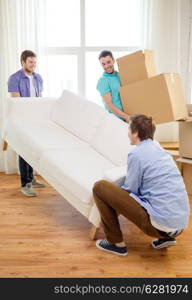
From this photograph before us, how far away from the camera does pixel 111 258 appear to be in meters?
2.48

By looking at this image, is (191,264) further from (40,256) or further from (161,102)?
(161,102)

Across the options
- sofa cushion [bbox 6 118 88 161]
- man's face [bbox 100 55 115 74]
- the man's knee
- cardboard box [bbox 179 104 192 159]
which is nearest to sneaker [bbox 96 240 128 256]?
the man's knee

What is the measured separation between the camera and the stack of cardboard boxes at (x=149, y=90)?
3062mm

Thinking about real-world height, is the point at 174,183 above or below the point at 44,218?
above

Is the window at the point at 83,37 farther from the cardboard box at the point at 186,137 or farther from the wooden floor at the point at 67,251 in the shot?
the wooden floor at the point at 67,251

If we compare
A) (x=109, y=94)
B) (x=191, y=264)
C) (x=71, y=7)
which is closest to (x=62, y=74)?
(x=71, y=7)

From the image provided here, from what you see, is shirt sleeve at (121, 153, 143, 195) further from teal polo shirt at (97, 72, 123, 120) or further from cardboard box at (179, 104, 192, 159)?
cardboard box at (179, 104, 192, 159)

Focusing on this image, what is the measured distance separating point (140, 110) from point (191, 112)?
0.57 metres

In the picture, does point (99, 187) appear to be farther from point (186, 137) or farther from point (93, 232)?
point (186, 137)

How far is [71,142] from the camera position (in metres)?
3.34

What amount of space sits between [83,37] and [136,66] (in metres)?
1.37

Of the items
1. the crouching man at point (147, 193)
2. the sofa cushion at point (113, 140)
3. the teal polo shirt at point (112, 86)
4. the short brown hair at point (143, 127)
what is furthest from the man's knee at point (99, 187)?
the teal polo shirt at point (112, 86)

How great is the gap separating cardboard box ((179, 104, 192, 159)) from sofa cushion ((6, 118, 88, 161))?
944 millimetres

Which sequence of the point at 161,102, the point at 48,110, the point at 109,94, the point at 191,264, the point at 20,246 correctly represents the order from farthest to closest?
1. the point at 48,110
2. the point at 109,94
3. the point at 161,102
4. the point at 20,246
5. the point at 191,264
